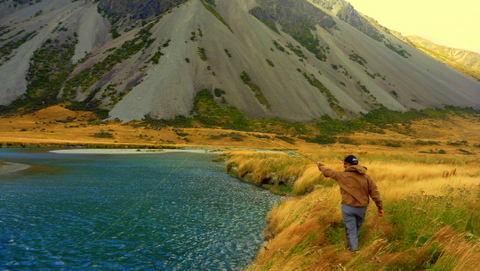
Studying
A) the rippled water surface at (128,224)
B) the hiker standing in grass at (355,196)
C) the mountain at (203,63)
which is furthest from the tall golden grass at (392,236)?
the mountain at (203,63)

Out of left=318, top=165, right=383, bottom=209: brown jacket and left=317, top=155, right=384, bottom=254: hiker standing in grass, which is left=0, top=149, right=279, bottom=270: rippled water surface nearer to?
left=317, top=155, right=384, bottom=254: hiker standing in grass

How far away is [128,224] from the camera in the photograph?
42.7 ft

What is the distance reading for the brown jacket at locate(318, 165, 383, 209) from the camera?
7.48 m

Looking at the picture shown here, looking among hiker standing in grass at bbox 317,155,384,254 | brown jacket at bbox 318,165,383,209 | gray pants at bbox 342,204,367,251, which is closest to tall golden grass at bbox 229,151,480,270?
gray pants at bbox 342,204,367,251

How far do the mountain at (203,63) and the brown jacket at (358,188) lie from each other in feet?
277

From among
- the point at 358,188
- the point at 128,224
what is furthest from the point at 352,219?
the point at 128,224

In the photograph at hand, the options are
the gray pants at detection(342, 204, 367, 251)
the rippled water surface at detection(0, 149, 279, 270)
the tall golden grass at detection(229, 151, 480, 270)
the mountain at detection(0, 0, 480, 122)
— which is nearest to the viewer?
the tall golden grass at detection(229, 151, 480, 270)

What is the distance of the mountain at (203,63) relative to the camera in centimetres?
10106

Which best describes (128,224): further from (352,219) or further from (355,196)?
(355,196)

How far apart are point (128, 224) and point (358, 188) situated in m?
9.94

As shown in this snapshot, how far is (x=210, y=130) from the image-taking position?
81875mm

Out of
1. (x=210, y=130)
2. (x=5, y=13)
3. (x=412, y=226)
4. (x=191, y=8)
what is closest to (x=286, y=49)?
(x=191, y=8)

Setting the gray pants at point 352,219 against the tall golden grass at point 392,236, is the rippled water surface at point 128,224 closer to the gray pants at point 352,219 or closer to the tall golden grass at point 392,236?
the tall golden grass at point 392,236

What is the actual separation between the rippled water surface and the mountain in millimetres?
69653
